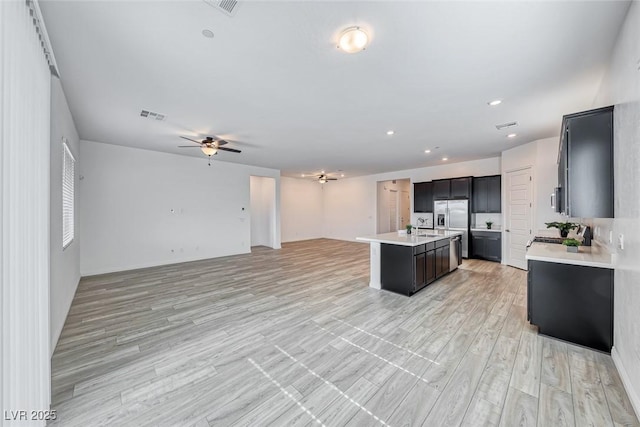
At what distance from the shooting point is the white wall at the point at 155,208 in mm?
5312

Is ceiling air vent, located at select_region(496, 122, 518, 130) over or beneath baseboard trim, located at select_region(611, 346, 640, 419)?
over

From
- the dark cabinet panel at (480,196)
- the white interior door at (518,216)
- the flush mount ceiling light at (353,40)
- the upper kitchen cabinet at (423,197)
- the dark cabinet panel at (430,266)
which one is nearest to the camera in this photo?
the flush mount ceiling light at (353,40)

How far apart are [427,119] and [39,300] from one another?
4909 mm

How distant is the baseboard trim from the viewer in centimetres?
169

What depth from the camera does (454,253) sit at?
5.54m

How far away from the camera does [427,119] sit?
12.9ft

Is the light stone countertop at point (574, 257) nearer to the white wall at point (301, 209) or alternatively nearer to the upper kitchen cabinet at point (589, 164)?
the upper kitchen cabinet at point (589, 164)

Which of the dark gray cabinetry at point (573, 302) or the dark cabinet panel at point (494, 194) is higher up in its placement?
the dark cabinet panel at point (494, 194)

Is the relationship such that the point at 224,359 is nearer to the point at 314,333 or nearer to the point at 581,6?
the point at 314,333

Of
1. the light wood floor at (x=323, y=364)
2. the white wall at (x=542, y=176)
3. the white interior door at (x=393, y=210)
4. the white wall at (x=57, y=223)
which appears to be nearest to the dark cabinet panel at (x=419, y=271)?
the light wood floor at (x=323, y=364)

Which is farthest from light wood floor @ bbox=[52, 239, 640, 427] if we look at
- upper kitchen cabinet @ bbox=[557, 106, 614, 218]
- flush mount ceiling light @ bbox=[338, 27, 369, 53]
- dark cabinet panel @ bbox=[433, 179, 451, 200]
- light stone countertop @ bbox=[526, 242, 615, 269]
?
dark cabinet panel @ bbox=[433, 179, 451, 200]

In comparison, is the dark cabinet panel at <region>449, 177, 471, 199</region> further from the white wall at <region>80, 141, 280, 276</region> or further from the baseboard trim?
the white wall at <region>80, 141, 280, 276</region>

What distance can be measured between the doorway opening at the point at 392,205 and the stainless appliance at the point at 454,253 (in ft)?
14.3

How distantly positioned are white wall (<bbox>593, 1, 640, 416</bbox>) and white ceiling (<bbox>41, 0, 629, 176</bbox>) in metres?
0.25
